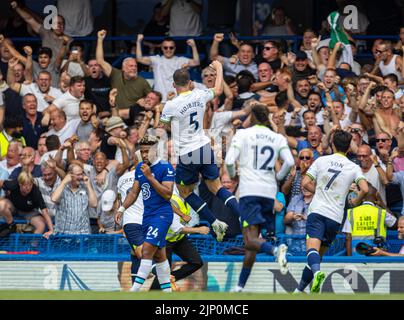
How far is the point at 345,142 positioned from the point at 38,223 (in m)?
5.52

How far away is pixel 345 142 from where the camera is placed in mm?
15219

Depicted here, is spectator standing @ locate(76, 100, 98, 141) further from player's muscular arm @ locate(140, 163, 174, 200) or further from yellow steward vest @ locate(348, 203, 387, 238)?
player's muscular arm @ locate(140, 163, 174, 200)

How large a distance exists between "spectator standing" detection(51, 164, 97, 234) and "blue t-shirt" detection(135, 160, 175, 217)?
3339 millimetres

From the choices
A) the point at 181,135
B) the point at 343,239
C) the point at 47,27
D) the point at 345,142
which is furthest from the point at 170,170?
the point at 47,27

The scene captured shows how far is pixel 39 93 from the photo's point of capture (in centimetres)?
2108

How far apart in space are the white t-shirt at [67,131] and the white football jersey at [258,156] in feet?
20.7

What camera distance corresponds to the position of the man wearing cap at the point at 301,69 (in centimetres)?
2050

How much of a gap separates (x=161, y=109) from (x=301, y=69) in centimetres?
259

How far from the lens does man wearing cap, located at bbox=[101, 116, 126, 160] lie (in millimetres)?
19594

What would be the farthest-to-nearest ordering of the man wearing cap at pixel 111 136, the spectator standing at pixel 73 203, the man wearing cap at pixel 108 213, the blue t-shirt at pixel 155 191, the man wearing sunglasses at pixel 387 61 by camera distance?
the man wearing sunglasses at pixel 387 61 < the man wearing cap at pixel 111 136 < the man wearing cap at pixel 108 213 < the spectator standing at pixel 73 203 < the blue t-shirt at pixel 155 191

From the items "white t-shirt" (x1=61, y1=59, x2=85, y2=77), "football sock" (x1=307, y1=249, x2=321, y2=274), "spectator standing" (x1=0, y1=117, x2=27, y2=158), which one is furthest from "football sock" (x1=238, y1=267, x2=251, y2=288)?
"white t-shirt" (x1=61, y1=59, x2=85, y2=77)

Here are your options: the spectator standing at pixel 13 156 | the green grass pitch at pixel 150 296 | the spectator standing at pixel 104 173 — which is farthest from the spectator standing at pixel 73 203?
the green grass pitch at pixel 150 296

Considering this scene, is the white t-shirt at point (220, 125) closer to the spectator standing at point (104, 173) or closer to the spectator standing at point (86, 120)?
the spectator standing at point (104, 173)

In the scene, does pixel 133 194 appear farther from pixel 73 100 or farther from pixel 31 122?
pixel 73 100
